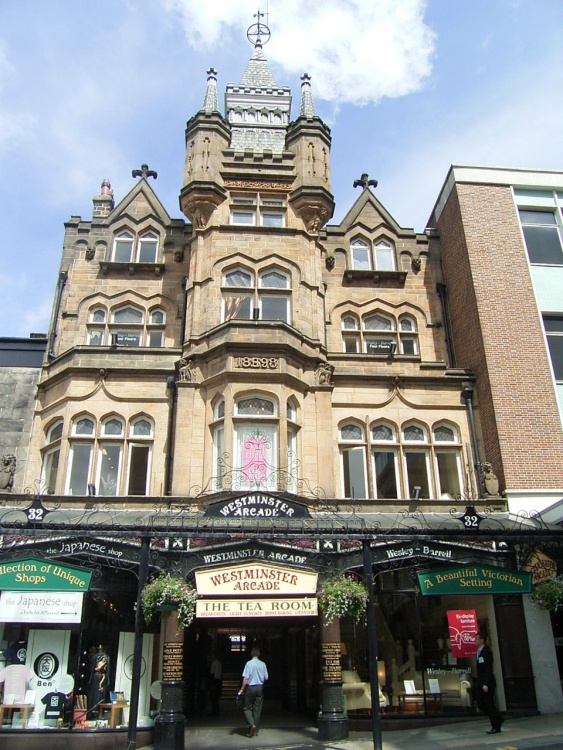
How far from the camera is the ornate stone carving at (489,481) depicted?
662 inches

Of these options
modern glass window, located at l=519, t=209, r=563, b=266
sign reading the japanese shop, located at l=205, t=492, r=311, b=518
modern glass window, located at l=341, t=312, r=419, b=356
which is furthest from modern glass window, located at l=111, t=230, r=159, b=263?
modern glass window, located at l=519, t=209, r=563, b=266

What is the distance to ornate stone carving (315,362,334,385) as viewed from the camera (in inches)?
728

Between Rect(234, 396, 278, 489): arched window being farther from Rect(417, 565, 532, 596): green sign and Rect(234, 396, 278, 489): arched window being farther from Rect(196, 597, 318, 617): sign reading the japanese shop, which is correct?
Rect(417, 565, 532, 596): green sign

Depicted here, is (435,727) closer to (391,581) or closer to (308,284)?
(391,581)

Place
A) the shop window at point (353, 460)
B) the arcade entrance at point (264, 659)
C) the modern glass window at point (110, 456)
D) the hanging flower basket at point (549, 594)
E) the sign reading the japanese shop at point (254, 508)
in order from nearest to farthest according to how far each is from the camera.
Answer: the sign reading the japanese shop at point (254, 508)
the hanging flower basket at point (549, 594)
the arcade entrance at point (264, 659)
the modern glass window at point (110, 456)
the shop window at point (353, 460)

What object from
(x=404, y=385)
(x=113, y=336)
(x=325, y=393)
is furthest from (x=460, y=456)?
(x=113, y=336)

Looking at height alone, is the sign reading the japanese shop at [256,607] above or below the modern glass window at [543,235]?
A: below

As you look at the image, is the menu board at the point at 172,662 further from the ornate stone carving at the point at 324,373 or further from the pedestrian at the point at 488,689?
the ornate stone carving at the point at 324,373

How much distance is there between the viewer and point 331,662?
13766mm

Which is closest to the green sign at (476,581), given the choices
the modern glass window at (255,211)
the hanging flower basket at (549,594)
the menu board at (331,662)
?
the hanging flower basket at (549,594)

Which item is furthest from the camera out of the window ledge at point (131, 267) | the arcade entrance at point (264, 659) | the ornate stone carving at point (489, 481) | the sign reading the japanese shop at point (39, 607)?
the window ledge at point (131, 267)

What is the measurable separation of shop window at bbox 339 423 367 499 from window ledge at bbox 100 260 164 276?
8.61 meters

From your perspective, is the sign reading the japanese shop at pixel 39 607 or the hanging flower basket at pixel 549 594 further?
the hanging flower basket at pixel 549 594

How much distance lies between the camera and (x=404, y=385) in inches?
752
